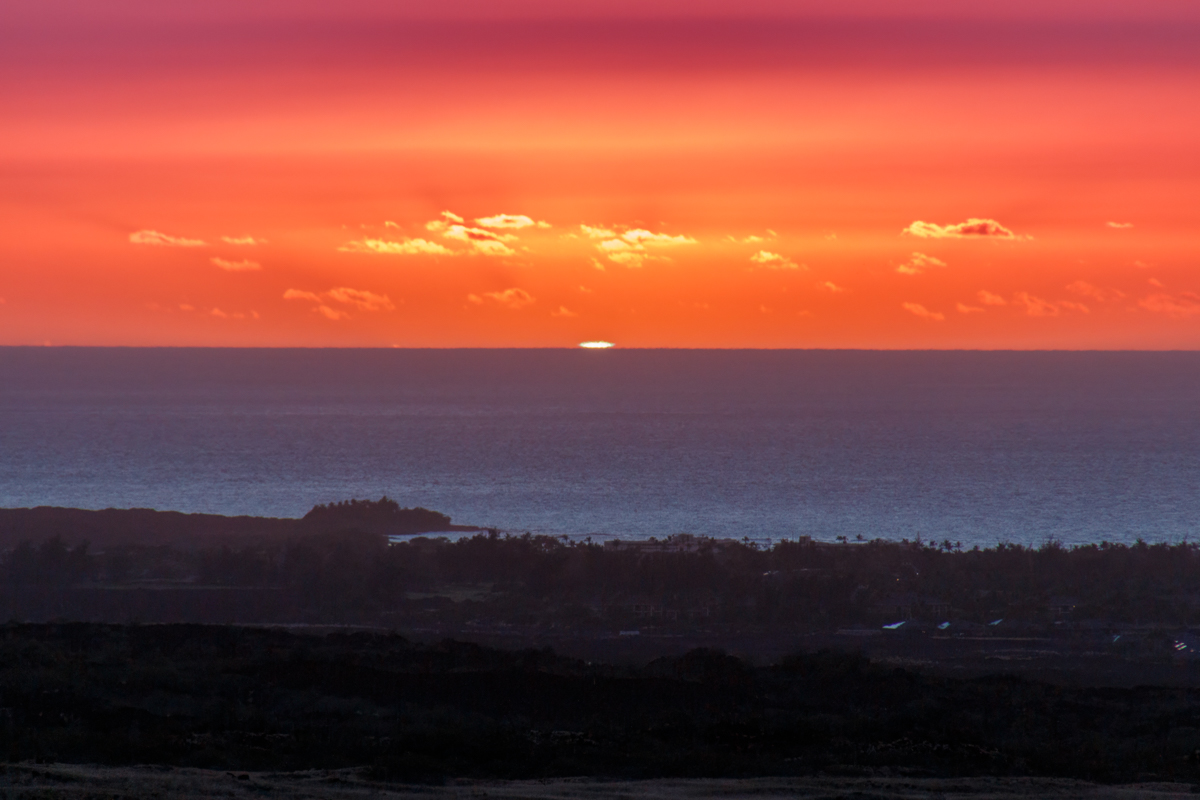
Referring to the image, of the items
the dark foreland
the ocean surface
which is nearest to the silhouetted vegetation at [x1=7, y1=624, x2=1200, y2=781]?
the dark foreland

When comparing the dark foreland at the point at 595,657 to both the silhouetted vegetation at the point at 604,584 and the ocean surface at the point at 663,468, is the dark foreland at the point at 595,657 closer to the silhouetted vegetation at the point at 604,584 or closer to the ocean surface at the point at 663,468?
the silhouetted vegetation at the point at 604,584

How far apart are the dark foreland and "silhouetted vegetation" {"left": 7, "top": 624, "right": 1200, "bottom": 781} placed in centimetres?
8

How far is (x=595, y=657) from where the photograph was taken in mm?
30656

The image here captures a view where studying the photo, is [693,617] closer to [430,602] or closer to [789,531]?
[430,602]

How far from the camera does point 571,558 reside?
42688 mm

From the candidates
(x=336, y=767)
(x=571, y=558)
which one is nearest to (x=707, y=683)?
(x=336, y=767)

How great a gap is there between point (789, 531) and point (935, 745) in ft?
134

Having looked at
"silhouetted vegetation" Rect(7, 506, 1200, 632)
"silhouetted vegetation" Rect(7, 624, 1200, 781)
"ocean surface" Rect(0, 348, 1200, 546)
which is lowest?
"silhouetted vegetation" Rect(7, 624, 1200, 781)

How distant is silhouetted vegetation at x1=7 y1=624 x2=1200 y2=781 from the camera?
63.5ft

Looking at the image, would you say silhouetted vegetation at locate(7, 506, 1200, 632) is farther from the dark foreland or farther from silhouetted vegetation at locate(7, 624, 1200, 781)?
silhouetted vegetation at locate(7, 624, 1200, 781)

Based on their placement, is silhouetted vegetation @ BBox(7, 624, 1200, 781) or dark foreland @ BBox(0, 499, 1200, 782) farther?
dark foreland @ BBox(0, 499, 1200, 782)

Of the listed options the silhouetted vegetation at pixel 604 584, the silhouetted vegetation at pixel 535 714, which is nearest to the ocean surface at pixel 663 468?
the silhouetted vegetation at pixel 604 584

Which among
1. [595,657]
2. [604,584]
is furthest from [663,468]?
[595,657]

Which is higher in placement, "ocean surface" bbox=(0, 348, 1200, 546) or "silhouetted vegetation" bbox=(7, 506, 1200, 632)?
"ocean surface" bbox=(0, 348, 1200, 546)
